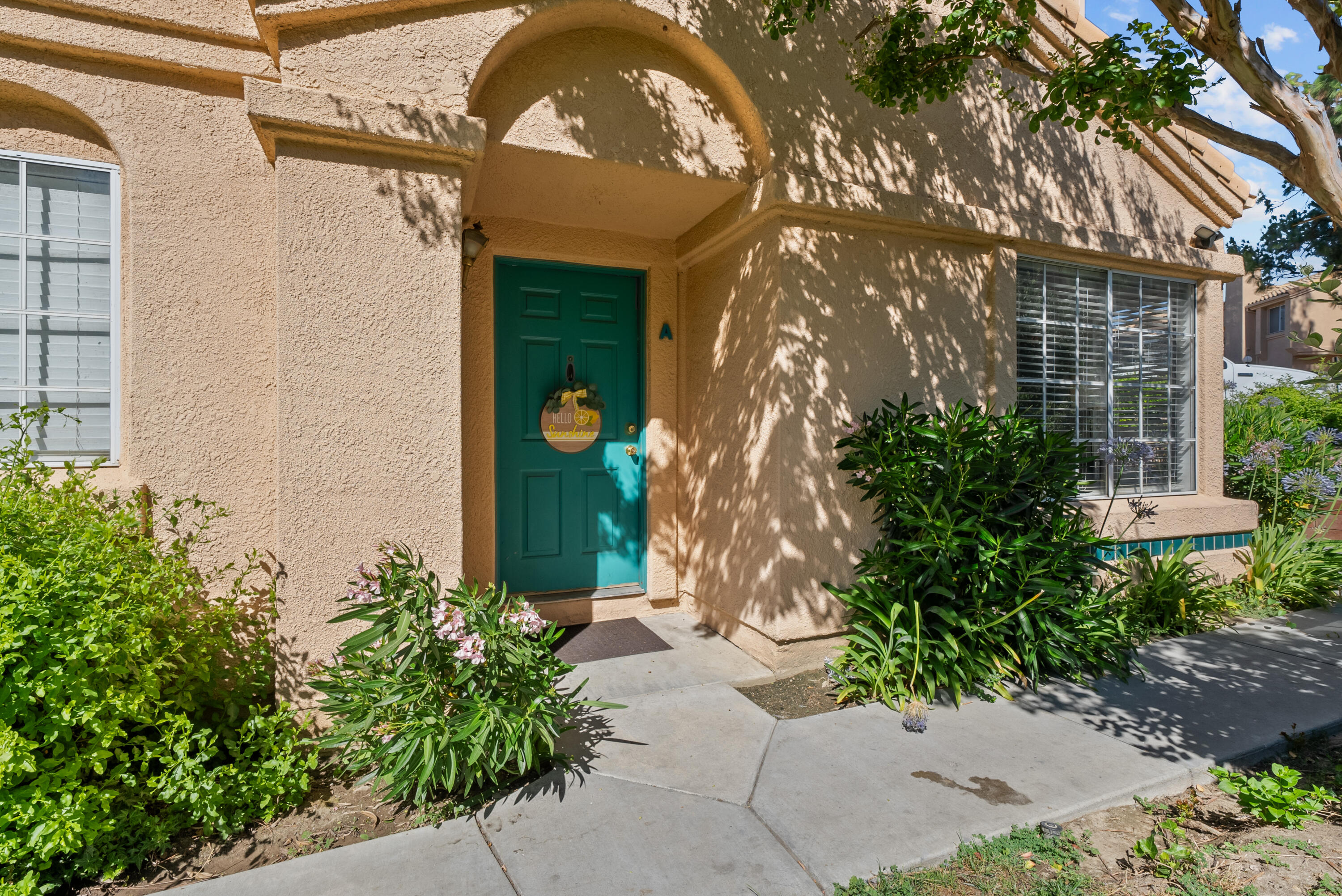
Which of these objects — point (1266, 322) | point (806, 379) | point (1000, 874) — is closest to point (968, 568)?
point (806, 379)

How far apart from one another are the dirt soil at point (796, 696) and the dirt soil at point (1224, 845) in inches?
52.1

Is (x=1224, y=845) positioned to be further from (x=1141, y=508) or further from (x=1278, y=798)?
(x=1141, y=508)

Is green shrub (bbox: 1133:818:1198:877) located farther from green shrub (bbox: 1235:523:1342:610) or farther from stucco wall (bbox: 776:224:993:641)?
green shrub (bbox: 1235:523:1342:610)

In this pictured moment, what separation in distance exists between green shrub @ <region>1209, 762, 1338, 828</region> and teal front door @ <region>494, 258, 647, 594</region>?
3.66m

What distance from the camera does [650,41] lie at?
418 cm

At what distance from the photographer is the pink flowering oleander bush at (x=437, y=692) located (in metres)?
2.76

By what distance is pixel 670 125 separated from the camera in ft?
13.8

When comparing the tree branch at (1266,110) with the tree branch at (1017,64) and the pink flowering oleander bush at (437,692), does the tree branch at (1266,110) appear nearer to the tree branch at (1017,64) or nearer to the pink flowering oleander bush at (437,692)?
the tree branch at (1017,64)

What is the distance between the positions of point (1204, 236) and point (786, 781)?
629cm

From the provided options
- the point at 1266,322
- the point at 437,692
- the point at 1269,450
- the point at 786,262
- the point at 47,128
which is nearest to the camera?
the point at 437,692

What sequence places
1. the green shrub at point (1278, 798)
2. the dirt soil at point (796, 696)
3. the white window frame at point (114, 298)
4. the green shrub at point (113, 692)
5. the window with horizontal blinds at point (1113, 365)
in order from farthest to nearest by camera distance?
the window with horizontal blinds at point (1113, 365) < the dirt soil at point (796, 696) < the white window frame at point (114, 298) < the green shrub at point (1278, 798) < the green shrub at point (113, 692)

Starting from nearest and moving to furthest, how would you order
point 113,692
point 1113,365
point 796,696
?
point 113,692 < point 796,696 < point 1113,365

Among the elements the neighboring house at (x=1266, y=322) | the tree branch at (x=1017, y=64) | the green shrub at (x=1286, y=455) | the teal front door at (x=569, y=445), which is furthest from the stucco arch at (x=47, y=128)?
the neighboring house at (x=1266, y=322)

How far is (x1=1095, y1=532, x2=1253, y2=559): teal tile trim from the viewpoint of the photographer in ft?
18.2
